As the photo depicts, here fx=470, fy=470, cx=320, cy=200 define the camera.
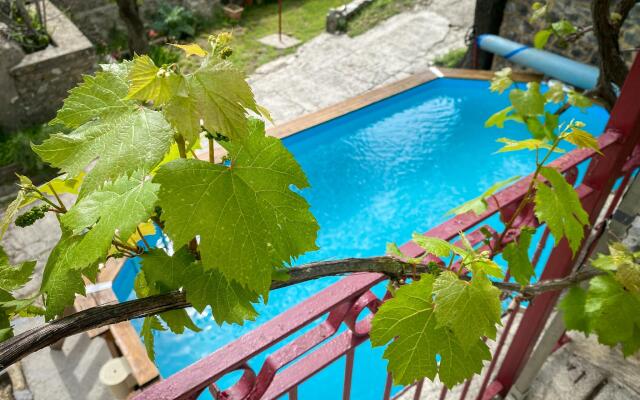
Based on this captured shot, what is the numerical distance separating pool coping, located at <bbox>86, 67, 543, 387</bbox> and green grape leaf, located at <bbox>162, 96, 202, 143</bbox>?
1611 mm

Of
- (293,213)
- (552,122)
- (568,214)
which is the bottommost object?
(552,122)

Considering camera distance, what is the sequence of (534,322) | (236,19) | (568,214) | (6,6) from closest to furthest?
(568,214) → (534,322) → (6,6) → (236,19)

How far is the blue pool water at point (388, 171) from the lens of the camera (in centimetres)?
450

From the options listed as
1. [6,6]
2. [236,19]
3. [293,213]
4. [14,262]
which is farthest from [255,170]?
[236,19]

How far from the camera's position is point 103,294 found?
3.38m

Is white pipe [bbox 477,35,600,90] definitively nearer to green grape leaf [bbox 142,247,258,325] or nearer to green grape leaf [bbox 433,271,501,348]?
green grape leaf [bbox 433,271,501,348]

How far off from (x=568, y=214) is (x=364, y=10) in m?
9.16

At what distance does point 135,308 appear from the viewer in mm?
679

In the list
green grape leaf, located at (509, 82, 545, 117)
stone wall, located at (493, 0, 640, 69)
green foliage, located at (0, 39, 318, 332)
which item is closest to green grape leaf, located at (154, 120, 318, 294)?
green foliage, located at (0, 39, 318, 332)

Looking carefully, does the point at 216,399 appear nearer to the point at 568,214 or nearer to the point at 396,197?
the point at 568,214

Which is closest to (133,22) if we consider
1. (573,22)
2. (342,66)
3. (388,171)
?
(342,66)

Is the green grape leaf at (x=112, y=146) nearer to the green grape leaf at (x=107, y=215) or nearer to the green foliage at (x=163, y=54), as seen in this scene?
the green grape leaf at (x=107, y=215)

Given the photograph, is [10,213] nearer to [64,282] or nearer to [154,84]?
[64,282]

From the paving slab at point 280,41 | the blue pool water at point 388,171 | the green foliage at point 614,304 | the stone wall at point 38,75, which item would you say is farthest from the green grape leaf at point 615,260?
the paving slab at point 280,41
